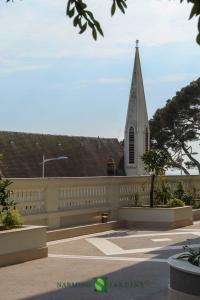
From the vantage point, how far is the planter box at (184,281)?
5.91 metres

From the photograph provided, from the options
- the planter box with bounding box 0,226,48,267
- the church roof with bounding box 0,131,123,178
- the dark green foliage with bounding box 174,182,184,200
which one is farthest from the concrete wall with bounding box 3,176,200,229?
the church roof with bounding box 0,131,123,178

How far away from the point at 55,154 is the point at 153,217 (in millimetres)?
48596

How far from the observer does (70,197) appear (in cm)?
1597

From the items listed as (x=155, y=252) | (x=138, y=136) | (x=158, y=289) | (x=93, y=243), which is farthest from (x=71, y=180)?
→ (x=138, y=136)

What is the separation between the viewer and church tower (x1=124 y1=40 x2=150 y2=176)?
68.5 m

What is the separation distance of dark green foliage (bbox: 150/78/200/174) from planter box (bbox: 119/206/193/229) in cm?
4707

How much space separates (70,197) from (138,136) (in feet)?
174

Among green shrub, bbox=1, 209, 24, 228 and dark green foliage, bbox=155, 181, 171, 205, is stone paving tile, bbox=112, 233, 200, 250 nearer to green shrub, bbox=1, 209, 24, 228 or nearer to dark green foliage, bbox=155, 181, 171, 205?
green shrub, bbox=1, 209, 24, 228

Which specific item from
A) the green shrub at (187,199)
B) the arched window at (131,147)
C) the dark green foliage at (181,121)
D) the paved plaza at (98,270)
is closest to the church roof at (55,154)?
the arched window at (131,147)

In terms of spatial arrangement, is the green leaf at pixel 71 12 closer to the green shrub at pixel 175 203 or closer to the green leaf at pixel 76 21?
the green leaf at pixel 76 21

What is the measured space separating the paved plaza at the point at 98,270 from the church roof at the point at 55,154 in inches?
1686

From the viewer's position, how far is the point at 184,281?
6.05 m

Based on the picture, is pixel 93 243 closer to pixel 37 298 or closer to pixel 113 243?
pixel 113 243

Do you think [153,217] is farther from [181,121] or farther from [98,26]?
[181,121]
